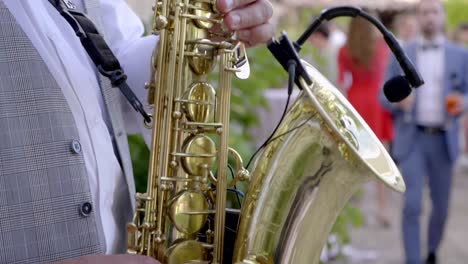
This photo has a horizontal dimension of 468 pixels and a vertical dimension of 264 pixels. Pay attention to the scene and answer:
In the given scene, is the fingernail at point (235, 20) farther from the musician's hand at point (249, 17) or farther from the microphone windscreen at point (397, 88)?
the microphone windscreen at point (397, 88)

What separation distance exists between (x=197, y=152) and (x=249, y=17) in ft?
1.16

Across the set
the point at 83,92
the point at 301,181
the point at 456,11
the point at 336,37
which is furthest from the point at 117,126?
the point at 456,11

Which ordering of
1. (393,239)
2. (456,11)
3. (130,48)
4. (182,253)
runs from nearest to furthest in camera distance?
(182,253) → (130,48) → (393,239) → (456,11)

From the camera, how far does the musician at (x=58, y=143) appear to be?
1.85 m

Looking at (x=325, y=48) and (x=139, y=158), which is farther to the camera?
(x=325, y=48)

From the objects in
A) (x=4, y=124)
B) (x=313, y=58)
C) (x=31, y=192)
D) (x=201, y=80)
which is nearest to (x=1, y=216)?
(x=31, y=192)

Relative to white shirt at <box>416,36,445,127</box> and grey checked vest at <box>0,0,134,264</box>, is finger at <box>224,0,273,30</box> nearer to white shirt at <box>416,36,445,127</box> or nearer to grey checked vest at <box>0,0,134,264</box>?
grey checked vest at <box>0,0,134,264</box>

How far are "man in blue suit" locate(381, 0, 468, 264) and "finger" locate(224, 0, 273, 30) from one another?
4.60 metres

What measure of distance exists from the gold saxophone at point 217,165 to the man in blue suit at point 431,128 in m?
4.54

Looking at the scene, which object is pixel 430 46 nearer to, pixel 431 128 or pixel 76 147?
pixel 431 128

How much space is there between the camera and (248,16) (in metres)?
2.00

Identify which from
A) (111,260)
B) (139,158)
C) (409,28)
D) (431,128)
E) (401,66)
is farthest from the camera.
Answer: (409,28)

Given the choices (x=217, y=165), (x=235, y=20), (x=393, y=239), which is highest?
(x=235, y=20)

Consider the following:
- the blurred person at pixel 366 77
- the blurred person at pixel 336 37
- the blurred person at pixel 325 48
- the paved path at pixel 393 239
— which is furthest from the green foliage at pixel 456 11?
the blurred person at pixel 366 77
